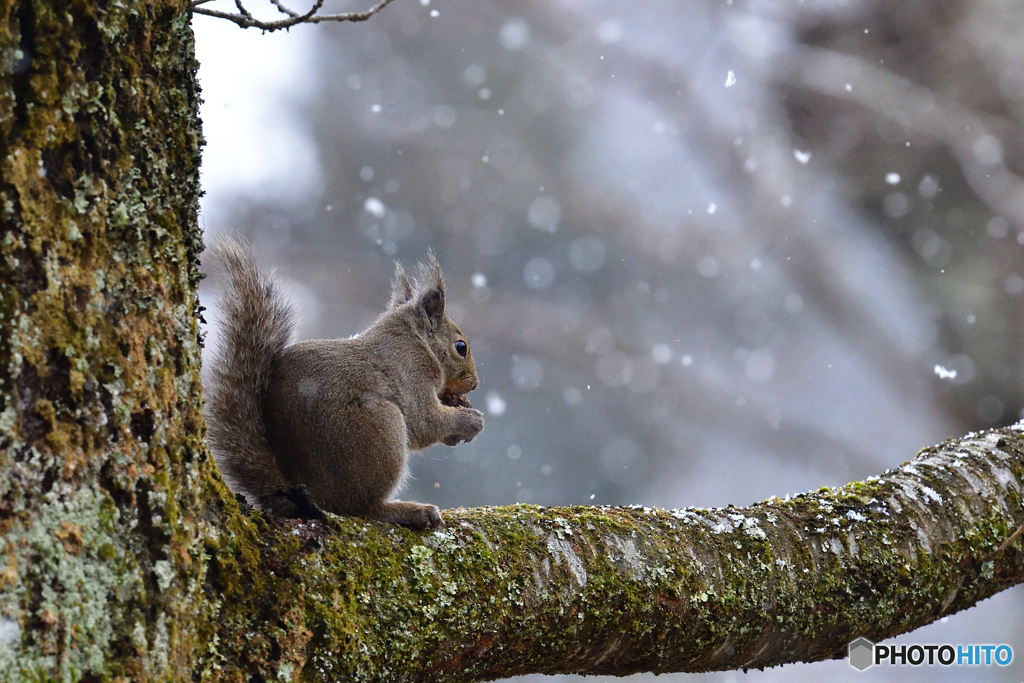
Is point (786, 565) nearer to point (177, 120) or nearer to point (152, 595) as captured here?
point (152, 595)

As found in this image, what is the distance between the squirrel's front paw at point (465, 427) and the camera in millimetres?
1652

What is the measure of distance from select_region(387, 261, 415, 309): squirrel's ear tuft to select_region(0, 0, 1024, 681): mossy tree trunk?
2.55ft

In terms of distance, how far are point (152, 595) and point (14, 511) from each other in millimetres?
154

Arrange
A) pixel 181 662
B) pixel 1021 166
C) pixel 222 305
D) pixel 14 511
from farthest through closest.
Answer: pixel 1021 166 < pixel 222 305 < pixel 181 662 < pixel 14 511

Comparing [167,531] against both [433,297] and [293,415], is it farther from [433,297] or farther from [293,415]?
[433,297]

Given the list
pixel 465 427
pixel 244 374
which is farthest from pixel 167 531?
pixel 465 427

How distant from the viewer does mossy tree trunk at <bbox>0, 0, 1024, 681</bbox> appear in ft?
2.23

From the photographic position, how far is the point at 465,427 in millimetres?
1657

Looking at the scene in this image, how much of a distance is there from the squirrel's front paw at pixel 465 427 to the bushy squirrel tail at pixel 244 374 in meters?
0.44

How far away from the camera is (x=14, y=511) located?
65 centimetres

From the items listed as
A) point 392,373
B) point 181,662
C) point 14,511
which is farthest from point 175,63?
point 392,373

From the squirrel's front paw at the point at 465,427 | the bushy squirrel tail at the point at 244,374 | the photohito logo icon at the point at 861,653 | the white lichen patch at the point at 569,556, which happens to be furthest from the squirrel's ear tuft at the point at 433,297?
the photohito logo icon at the point at 861,653

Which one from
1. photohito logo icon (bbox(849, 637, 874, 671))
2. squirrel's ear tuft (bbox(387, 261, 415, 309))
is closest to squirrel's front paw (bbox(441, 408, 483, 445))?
squirrel's ear tuft (bbox(387, 261, 415, 309))

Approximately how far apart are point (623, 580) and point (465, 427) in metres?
0.56
